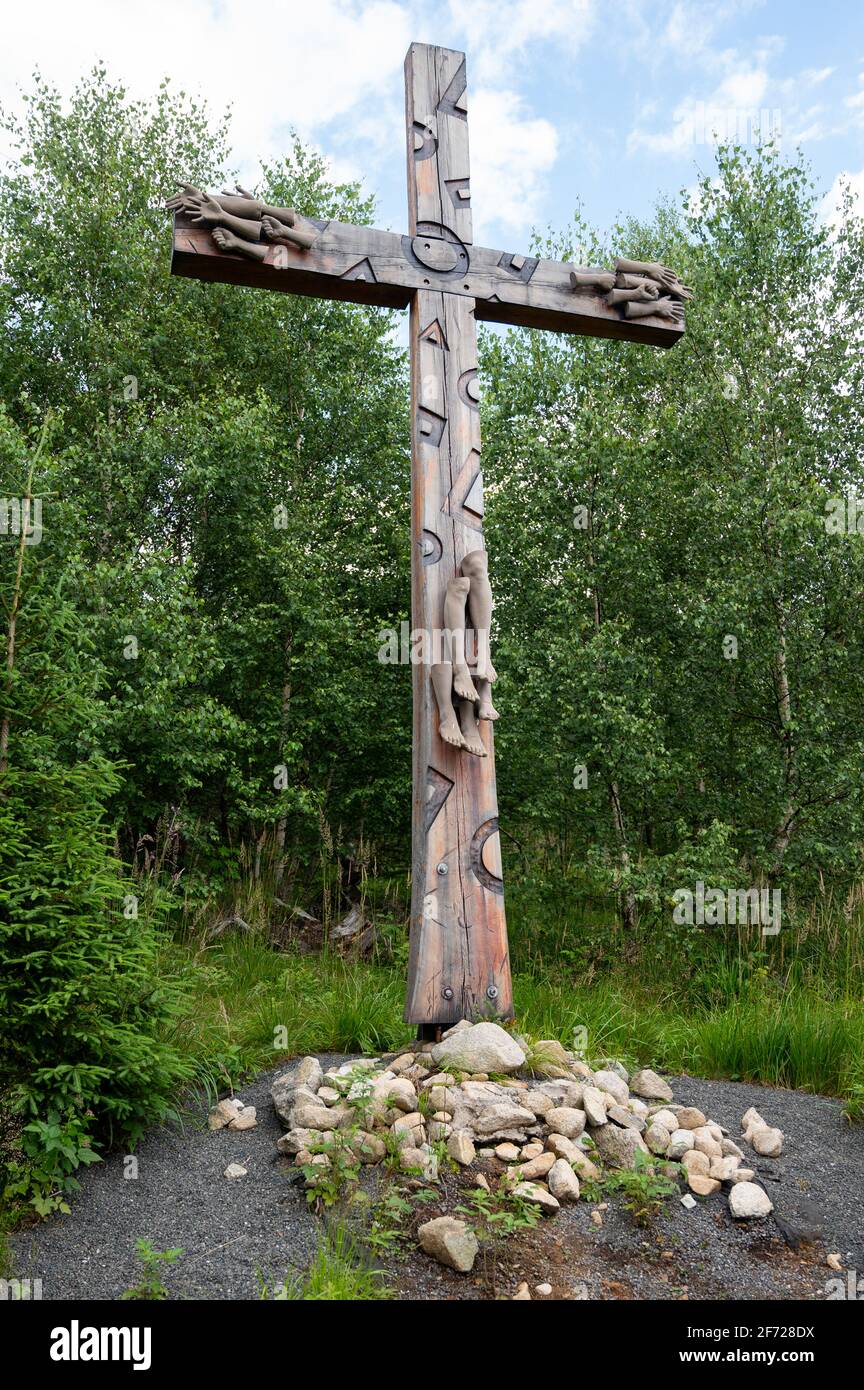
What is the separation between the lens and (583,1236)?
3000 millimetres

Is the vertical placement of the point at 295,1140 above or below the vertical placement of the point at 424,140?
→ below

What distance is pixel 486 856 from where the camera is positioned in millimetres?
4449

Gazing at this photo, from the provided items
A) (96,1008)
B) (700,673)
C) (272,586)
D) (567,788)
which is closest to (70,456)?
(272,586)

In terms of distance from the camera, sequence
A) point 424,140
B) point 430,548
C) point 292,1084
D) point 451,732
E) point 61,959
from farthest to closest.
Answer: point 424,140
point 430,548
point 451,732
point 292,1084
point 61,959

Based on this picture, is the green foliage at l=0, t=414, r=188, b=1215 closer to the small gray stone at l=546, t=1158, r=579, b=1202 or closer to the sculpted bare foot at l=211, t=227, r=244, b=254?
the small gray stone at l=546, t=1158, r=579, b=1202

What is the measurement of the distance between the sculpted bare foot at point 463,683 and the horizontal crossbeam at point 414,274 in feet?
6.47

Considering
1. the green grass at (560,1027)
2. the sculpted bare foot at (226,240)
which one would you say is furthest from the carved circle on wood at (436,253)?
the green grass at (560,1027)

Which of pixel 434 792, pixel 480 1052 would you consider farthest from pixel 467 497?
pixel 480 1052

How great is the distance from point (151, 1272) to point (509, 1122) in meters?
1.28
